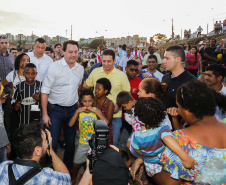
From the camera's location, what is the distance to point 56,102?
11.1 ft

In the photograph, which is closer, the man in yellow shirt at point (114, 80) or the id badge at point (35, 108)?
the id badge at point (35, 108)

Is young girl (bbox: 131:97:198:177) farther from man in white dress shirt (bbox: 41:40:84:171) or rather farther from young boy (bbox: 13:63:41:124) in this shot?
young boy (bbox: 13:63:41:124)

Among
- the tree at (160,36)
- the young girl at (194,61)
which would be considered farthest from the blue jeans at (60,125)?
the tree at (160,36)

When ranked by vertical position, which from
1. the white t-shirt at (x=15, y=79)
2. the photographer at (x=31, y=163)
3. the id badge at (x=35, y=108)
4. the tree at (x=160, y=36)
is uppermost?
the tree at (x=160, y=36)

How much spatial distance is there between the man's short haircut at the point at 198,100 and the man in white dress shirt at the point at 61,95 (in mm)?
2182

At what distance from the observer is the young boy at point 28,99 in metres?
3.49

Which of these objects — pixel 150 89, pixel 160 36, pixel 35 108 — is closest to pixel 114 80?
pixel 150 89

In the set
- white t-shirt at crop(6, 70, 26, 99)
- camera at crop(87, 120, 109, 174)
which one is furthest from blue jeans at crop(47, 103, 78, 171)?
camera at crop(87, 120, 109, 174)

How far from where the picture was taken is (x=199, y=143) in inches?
60.4

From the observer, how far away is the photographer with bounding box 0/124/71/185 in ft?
4.94

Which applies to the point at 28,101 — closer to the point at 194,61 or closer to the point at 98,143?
the point at 98,143

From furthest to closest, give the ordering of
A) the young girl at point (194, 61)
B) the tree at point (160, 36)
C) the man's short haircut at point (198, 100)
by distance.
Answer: the tree at point (160, 36) < the young girl at point (194, 61) < the man's short haircut at point (198, 100)

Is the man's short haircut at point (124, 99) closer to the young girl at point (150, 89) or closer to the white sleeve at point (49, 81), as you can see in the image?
the young girl at point (150, 89)

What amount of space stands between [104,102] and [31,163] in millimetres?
1923
